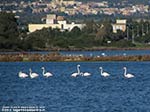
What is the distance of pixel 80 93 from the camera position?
45.7m

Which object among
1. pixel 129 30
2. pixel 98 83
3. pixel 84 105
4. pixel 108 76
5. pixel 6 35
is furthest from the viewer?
pixel 129 30

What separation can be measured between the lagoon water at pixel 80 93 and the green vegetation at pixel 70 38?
6277cm

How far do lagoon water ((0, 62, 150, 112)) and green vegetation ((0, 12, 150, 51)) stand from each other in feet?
206

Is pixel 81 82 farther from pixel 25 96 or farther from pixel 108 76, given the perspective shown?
pixel 25 96

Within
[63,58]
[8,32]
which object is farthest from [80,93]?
[8,32]

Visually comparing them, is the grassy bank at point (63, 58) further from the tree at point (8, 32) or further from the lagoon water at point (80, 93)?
the tree at point (8, 32)

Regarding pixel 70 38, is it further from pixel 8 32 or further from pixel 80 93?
pixel 80 93

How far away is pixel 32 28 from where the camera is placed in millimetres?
184750

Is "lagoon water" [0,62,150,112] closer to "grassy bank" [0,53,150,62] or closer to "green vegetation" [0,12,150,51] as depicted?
"grassy bank" [0,53,150,62]

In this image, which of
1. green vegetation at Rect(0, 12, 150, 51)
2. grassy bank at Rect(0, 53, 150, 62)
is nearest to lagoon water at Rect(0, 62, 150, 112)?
grassy bank at Rect(0, 53, 150, 62)

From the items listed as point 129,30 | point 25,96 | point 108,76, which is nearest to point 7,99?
point 25,96

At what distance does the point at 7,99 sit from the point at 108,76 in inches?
777

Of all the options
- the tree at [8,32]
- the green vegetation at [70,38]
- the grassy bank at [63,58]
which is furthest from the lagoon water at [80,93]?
the green vegetation at [70,38]

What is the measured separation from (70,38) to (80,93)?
110 metres
